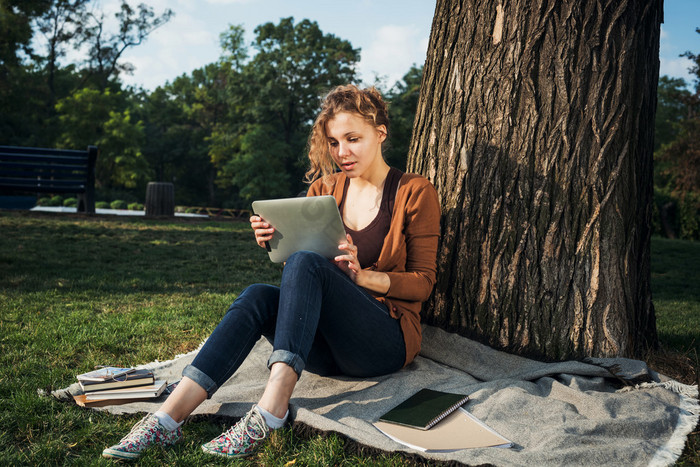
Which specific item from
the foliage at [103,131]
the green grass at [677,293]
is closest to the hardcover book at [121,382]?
the green grass at [677,293]

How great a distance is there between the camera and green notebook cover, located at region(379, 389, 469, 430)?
2318 millimetres

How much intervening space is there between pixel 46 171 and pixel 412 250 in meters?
9.24

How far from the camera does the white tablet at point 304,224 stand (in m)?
2.54

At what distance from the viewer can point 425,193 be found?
9.29ft

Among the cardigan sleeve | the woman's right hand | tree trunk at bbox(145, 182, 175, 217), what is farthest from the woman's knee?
tree trunk at bbox(145, 182, 175, 217)

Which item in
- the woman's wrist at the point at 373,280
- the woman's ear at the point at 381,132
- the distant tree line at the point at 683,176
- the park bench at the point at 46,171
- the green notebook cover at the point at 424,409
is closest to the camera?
the green notebook cover at the point at 424,409

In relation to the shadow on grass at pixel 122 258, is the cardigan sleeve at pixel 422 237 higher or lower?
higher

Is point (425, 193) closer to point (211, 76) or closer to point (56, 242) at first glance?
point (56, 242)

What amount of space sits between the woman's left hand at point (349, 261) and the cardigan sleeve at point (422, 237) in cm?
22

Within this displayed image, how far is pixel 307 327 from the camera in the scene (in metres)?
2.35

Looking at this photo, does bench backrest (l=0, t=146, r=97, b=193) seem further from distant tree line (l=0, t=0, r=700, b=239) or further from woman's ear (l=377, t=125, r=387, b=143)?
distant tree line (l=0, t=0, r=700, b=239)

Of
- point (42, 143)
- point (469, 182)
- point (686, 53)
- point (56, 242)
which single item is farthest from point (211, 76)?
point (469, 182)

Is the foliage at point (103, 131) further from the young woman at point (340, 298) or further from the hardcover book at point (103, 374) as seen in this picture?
the young woman at point (340, 298)

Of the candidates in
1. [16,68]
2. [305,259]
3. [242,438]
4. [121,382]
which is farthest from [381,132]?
[16,68]
